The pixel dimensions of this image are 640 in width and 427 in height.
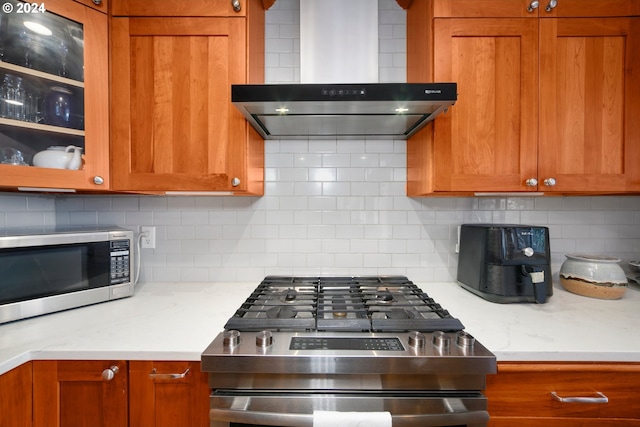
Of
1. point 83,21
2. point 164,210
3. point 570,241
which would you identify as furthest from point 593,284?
point 83,21

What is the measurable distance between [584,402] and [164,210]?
1889mm

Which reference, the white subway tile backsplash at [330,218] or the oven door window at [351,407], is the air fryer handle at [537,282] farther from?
the oven door window at [351,407]

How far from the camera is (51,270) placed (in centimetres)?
115

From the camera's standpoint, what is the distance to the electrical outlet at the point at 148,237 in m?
1.58

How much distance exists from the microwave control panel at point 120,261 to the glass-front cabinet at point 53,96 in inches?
10.9

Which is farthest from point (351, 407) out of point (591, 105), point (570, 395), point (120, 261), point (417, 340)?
point (591, 105)

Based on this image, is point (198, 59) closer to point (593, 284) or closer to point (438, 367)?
point (438, 367)

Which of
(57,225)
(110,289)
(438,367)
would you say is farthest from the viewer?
(57,225)

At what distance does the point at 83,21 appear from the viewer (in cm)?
114

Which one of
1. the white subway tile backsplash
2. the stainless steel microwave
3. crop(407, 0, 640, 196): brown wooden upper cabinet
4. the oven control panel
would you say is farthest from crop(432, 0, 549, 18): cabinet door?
the stainless steel microwave

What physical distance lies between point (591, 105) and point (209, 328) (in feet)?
5.82

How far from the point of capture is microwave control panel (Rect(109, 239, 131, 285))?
1297 mm

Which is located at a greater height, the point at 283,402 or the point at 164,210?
the point at 164,210

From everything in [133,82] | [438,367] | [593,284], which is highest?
[133,82]
